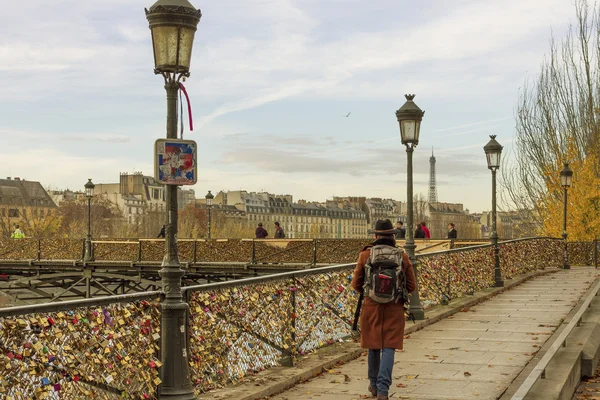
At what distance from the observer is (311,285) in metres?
11.3

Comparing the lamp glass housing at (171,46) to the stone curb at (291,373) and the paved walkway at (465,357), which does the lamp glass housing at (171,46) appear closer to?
the stone curb at (291,373)

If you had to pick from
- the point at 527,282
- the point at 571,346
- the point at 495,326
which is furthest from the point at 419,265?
the point at 527,282

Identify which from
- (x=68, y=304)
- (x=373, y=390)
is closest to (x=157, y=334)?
(x=68, y=304)

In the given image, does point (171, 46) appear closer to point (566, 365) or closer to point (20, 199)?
point (566, 365)

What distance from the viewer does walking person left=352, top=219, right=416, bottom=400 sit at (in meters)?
8.43

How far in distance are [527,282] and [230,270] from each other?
59.8 ft

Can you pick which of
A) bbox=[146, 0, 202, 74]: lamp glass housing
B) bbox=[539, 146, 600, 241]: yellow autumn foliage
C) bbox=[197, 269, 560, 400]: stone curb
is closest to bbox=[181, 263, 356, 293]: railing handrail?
bbox=[197, 269, 560, 400]: stone curb

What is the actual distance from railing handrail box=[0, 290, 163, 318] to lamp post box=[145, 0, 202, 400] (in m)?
0.22

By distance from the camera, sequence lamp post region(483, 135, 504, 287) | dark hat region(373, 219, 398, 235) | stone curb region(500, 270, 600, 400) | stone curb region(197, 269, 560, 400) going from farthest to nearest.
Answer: lamp post region(483, 135, 504, 287), stone curb region(500, 270, 600, 400), dark hat region(373, 219, 398, 235), stone curb region(197, 269, 560, 400)

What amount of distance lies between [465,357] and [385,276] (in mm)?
3424

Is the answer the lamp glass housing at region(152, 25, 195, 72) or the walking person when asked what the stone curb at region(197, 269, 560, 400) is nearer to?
the walking person

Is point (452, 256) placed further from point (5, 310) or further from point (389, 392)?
point (5, 310)

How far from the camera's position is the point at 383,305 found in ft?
28.0

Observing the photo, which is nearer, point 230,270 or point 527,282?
point 527,282
